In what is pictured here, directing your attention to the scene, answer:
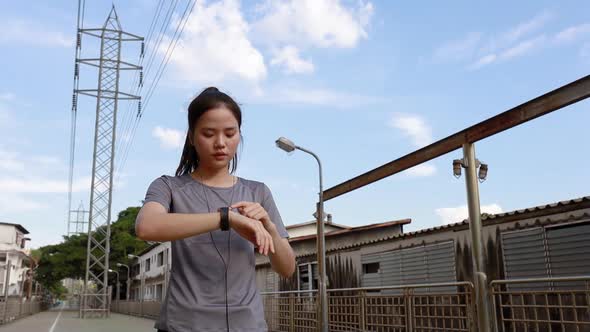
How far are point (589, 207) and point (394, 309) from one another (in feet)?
12.6

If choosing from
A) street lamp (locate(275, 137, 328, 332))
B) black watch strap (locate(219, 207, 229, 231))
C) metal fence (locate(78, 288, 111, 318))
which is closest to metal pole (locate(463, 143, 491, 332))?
street lamp (locate(275, 137, 328, 332))

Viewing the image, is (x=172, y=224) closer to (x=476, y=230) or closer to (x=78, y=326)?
(x=476, y=230)

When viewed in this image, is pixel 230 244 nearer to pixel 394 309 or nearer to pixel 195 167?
pixel 195 167

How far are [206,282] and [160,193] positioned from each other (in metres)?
0.29

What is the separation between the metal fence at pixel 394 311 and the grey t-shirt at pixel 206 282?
627cm

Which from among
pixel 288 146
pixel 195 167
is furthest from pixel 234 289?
pixel 288 146

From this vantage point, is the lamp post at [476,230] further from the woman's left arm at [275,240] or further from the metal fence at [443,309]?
the woman's left arm at [275,240]

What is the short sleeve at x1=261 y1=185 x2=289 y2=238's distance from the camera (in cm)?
163

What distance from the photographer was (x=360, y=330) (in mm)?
9641

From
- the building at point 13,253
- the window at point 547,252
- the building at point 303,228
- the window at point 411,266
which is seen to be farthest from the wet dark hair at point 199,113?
the building at point 13,253

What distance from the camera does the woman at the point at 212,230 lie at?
53.8 inches

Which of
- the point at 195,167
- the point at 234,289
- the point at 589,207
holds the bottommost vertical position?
the point at 234,289

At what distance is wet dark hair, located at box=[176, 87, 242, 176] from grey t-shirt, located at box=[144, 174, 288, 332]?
0.16 metres

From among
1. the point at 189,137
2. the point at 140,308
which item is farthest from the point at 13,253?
the point at 189,137
